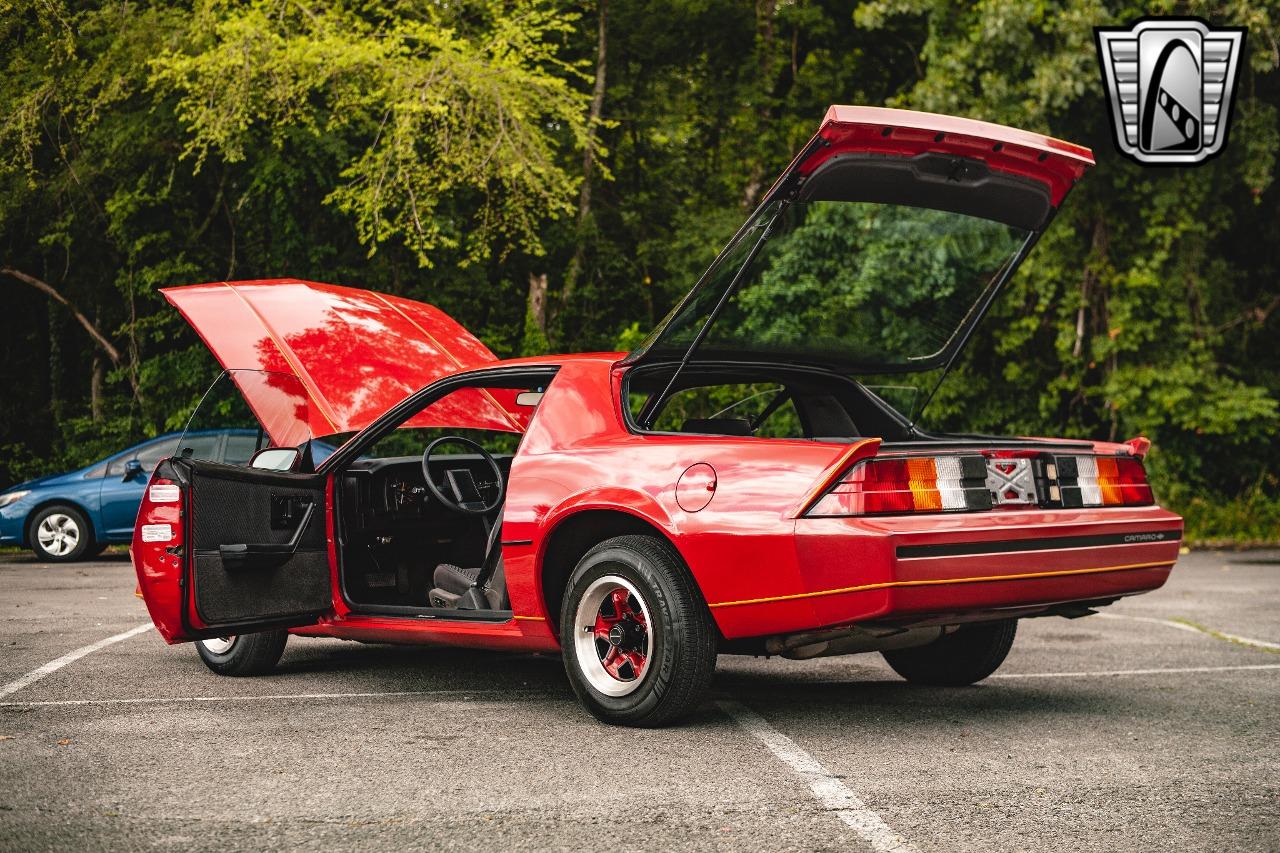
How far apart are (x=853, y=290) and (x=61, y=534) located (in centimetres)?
1139

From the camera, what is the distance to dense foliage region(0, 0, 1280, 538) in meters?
16.7

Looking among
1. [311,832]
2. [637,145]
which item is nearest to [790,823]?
[311,832]

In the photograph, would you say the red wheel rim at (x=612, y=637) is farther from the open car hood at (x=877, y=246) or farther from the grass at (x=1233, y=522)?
the grass at (x=1233, y=522)

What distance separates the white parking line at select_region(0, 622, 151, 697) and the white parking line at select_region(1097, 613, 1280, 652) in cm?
648

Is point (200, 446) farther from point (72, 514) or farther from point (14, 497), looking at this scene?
point (14, 497)

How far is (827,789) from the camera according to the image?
13.8ft

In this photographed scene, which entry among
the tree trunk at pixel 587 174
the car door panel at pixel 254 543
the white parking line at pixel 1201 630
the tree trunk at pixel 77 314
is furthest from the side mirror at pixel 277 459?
the tree trunk at pixel 587 174

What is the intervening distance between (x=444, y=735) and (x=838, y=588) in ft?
5.26

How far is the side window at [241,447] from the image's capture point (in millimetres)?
6707

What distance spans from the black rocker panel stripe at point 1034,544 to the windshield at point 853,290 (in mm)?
1206

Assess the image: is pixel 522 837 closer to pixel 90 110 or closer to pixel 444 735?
pixel 444 735

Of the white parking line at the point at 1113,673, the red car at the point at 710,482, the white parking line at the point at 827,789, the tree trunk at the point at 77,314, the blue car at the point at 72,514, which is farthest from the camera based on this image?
the tree trunk at the point at 77,314

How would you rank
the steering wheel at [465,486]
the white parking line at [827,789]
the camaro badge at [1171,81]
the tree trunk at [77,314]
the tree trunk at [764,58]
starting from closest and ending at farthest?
the white parking line at [827,789] < the steering wheel at [465,486] < the camaro badge at [1171,81] < the tree trunk at [77,314] < the tree trunk at [764,58]

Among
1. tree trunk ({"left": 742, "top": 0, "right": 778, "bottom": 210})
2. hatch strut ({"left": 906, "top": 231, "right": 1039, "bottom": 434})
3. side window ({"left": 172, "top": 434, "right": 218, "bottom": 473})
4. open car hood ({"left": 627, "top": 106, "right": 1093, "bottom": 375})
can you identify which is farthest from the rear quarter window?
tree trunk ({"left": 742, "top": 0, "right": 778, "bottom": 210})
